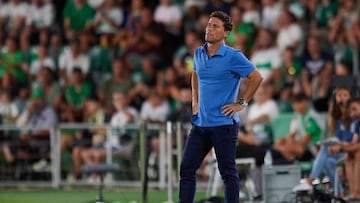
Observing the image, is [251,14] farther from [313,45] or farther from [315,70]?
[315,70]

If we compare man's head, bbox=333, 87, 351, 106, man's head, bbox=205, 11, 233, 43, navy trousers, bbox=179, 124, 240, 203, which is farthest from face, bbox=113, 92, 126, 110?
man's head, bbox=205, 11, 233, 43

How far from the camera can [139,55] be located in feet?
73.7

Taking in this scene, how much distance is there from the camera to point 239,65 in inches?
492

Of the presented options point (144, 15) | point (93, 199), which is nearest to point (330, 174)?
point (93, 199)

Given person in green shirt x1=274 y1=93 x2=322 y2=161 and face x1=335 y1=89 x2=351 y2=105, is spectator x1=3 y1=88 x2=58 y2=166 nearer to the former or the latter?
person in green shirt x1=274 y1=93 x2=322 y2=161

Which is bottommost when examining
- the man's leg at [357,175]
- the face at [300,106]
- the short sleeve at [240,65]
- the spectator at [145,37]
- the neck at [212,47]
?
the man's leg at [357,175]

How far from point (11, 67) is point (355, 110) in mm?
9254

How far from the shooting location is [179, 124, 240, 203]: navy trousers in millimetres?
12367

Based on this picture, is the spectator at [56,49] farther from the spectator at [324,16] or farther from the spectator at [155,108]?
the spectator at [324,16]

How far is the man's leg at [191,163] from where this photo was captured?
1247 centimetres

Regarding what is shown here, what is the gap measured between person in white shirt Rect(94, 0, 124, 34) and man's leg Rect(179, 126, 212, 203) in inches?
431

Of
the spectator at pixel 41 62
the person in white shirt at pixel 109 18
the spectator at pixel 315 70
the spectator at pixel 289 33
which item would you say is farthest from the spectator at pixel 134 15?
the spectator at pixel 315 70

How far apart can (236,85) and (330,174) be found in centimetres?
400

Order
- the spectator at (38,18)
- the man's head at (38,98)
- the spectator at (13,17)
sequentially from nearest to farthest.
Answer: the man's head at (38,98)
the spectator at (38,18)
the spectator at (13,17)
